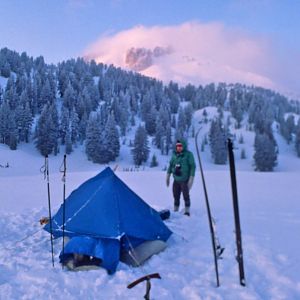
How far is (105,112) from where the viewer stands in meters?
97.4

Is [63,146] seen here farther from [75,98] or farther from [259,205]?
[259,205]

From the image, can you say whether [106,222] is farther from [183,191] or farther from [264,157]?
[264,157]

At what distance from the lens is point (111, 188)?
7.28m

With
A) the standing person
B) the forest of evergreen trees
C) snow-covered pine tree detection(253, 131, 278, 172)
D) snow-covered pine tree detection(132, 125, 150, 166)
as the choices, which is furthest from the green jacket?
snow-covered pine tree detection(253, 131, 278, 172)

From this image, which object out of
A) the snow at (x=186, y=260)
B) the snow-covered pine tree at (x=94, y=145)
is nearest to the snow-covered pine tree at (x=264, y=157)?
the snow-covered pine tree at (x=94, y=145)

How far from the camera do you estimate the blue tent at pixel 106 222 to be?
6141 mm

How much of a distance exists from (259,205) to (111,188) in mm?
6560

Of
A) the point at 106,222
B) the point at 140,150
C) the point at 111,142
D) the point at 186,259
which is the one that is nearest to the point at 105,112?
the point at 111,142

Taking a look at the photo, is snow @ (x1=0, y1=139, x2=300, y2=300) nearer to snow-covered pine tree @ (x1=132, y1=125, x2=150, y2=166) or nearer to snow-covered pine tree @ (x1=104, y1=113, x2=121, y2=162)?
snow-covered pine tree @ (x1=104, y1=113, x2=121, y2=162)

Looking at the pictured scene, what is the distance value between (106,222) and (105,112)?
92253mm

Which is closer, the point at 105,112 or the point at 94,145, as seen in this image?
the point at 94,145

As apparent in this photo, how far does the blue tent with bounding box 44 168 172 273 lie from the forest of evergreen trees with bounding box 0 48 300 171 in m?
37.6

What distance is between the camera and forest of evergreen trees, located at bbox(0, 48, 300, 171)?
7344 cm

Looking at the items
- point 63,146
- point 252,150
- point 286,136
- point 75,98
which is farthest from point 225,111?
point 63,146
